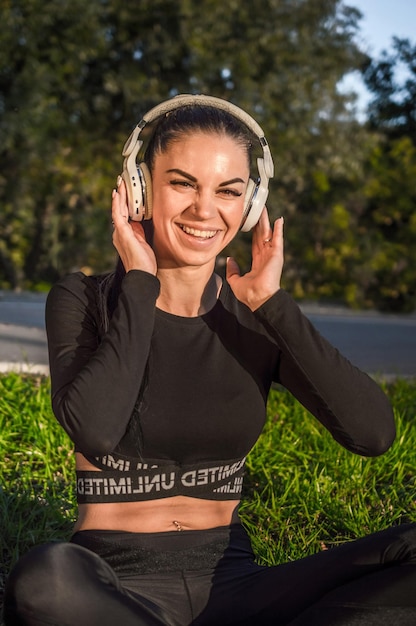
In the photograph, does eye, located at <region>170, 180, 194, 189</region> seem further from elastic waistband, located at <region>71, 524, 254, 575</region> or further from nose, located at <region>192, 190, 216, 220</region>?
elastic waistband, located at <region>71, 524, 254, 575</region>

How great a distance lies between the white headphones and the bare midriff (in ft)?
2.70

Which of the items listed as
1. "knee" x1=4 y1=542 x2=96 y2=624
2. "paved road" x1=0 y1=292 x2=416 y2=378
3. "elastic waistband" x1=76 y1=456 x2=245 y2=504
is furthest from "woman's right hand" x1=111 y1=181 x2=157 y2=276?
"paved road" x1=0 y1=292 x2=416 y2=378

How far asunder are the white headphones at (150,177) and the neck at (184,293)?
0.21 m

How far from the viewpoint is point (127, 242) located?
2914 millimetres

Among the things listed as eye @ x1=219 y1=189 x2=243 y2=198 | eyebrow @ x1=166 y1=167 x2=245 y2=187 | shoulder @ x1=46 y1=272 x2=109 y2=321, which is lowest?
shoulder @ x1=46 y1=272 x2=109 y2=321

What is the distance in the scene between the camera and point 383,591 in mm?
2455

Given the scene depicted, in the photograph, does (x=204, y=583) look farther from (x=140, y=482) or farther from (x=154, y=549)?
(x=140, y=482)

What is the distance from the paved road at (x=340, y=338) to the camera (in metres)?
8.30

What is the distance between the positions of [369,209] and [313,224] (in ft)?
4.69

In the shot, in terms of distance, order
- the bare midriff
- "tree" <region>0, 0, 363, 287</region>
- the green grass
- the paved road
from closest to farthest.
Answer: the bare midriff
the green grass
the paved road
"tree" <region>0, 0, 363, 287</region>

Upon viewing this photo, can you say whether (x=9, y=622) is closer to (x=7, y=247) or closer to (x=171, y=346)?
(x=171, y=346)

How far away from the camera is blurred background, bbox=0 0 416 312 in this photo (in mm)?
18750

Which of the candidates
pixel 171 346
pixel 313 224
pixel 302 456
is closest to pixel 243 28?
pixel 313 224

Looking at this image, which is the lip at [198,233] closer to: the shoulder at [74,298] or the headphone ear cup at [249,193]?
the headphone ear cup at [249,193]
